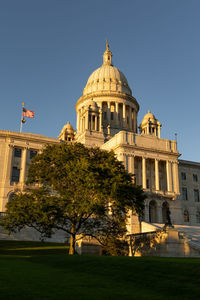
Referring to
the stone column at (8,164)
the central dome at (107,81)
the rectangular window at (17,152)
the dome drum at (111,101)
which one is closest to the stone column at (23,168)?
the rectangular window at (17,152)

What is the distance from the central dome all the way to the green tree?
6417 centimetres

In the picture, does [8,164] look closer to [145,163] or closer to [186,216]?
[145,163]

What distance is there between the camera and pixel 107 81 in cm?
10256

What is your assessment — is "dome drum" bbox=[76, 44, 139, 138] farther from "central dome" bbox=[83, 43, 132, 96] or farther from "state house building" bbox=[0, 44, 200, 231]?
"state house building" bbox=[0, 44, 200, 231]

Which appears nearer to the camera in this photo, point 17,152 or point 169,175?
point 17,152

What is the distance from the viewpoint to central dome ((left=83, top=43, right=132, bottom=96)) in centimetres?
10056

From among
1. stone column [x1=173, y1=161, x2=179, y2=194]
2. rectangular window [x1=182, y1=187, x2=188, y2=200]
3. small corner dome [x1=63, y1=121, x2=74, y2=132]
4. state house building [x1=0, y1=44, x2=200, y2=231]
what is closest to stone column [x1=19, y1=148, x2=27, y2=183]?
state house building [x1=0, y1=44, x2=200, y2=231]

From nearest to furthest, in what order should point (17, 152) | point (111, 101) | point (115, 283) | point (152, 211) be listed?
point (115, 283) → point (152, 211) → point (17, 152) → point (111, 101)

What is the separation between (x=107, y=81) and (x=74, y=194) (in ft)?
238

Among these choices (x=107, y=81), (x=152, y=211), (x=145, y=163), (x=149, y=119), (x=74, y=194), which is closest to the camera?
(x=74, y=194)

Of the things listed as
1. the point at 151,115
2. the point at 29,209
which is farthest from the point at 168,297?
the point at 151,115

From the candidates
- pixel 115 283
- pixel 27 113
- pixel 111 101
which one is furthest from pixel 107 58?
pixel 115 283

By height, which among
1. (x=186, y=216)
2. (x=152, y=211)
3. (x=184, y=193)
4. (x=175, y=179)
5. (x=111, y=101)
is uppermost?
(x=111, y=101)

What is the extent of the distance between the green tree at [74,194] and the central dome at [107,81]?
2526 inches
